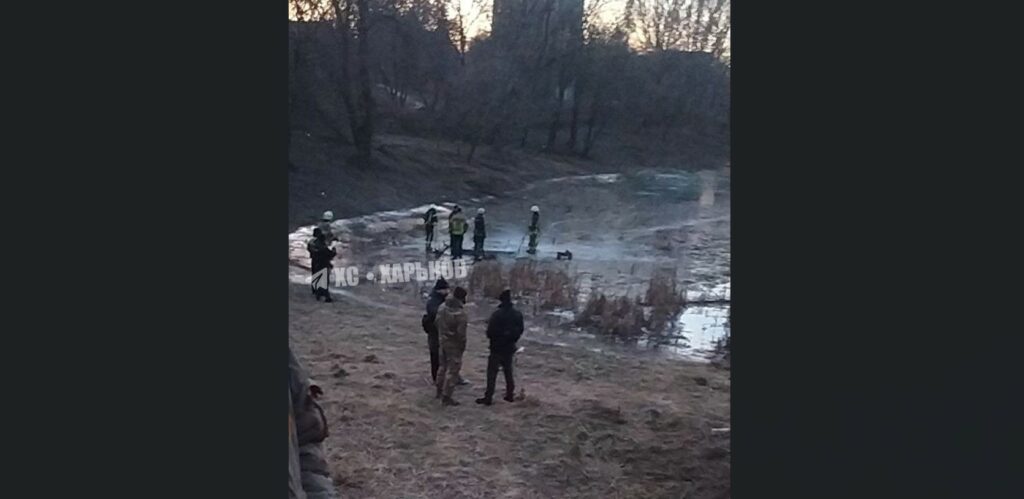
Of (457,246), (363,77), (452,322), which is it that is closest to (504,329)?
(452,322)

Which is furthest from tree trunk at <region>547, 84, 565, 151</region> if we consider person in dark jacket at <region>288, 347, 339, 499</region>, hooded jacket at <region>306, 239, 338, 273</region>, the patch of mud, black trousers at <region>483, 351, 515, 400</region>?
person in dark jacket at <region>288, 347, 339, 499</region>

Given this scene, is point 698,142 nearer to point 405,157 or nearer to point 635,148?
point 635,148

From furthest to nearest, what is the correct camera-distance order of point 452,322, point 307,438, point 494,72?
point 494,72 → point 452,322 → point 307,438

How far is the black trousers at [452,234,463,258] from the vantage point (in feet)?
12.6

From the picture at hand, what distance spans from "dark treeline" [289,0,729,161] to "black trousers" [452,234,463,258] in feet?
0.96

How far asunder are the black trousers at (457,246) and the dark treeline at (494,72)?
292 millimetres

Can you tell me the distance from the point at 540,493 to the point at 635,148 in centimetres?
128

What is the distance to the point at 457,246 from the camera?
3844mm

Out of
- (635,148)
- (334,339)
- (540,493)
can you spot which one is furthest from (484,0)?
(540,493)

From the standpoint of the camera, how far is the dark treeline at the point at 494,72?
151 inches

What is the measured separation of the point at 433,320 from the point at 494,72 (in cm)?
92

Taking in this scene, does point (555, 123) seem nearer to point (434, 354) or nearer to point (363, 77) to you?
point (363, 77)

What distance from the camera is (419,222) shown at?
12.6 ft

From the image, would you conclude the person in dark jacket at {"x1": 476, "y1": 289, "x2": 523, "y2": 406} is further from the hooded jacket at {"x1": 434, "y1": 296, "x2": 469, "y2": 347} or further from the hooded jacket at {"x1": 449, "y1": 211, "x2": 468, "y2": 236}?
the hooded jacket at {"x1": 449, "y1": 211, "x2": 468, "y2": 236}
